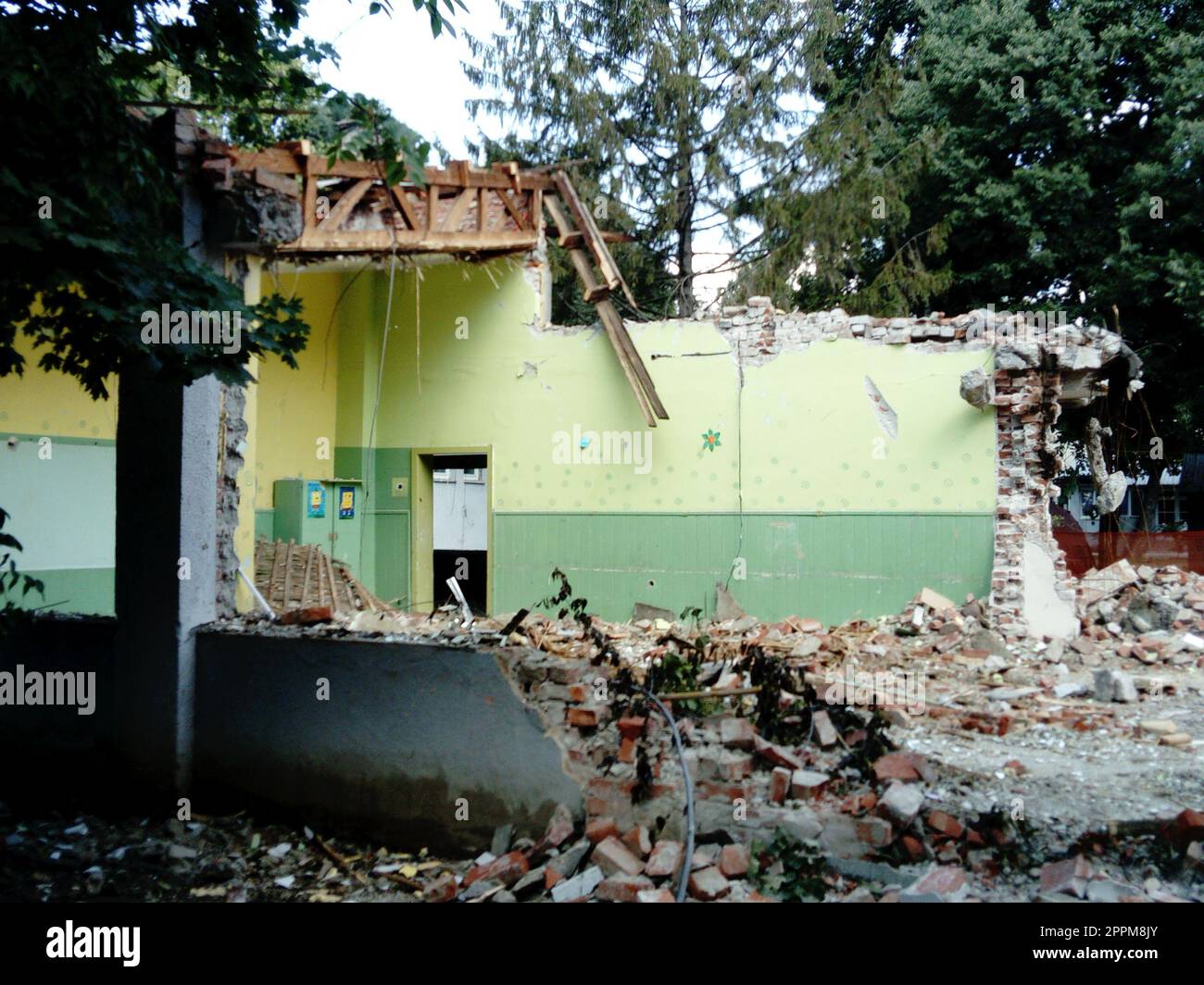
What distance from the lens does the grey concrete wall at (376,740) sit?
4.76 meters

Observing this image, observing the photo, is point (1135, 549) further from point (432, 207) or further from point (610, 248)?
point (432, 207)

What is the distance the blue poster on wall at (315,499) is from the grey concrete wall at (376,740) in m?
5.50

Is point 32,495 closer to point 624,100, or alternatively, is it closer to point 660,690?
point 660,690

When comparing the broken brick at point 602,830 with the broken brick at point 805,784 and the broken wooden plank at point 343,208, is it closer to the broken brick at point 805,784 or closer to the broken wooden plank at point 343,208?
the broken brick at point 805,784

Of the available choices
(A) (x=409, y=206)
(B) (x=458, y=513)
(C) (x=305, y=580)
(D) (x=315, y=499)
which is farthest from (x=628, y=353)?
(B) (x=458, y=513)

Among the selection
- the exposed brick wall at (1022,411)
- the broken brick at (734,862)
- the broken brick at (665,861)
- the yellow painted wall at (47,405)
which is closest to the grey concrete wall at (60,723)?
the yellow painted wall at (47,405)

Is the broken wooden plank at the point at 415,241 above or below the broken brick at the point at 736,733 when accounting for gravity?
above

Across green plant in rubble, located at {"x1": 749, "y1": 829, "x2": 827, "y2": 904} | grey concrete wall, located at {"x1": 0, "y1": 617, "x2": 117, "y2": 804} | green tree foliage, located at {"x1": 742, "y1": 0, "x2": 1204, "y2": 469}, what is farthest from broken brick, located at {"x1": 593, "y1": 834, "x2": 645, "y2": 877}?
green tree foliage, located at {"x1": 742, "y1": 0, "x2": 1204, "y2": 469}

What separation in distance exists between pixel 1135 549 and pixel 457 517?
34.9 feet

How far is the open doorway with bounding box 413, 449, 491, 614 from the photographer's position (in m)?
12.1

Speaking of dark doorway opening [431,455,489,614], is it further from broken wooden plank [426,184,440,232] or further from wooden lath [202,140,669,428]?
broken wooden plank [426,184,440,232]

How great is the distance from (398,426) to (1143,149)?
13.1 meters

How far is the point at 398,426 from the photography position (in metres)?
12.2

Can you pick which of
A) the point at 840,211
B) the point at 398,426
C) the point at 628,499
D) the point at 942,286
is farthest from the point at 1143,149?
the point at 398,426
